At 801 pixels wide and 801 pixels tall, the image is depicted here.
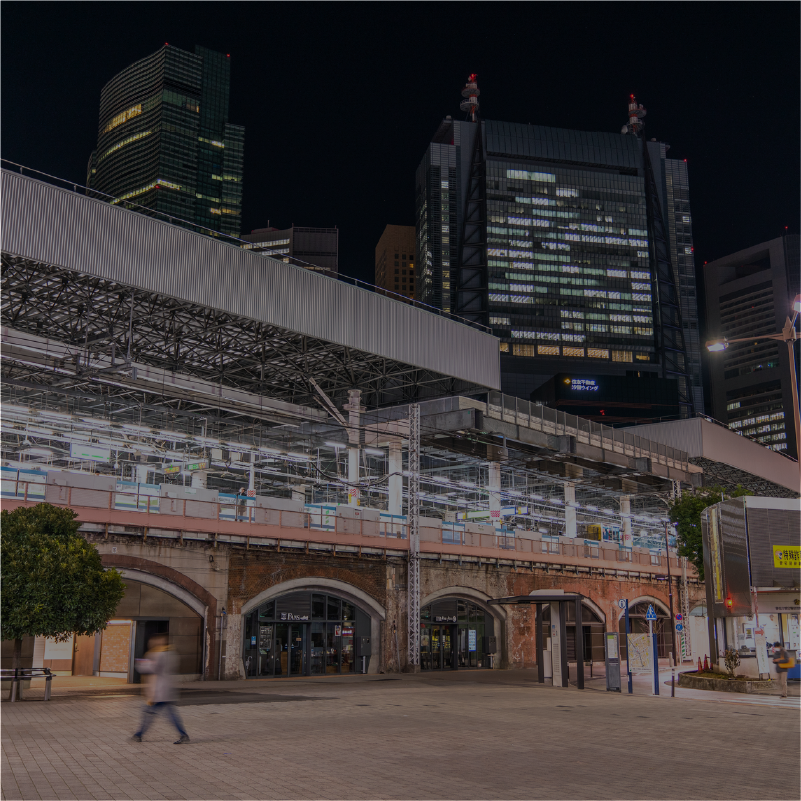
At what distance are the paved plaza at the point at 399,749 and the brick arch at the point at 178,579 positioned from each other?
212 inches

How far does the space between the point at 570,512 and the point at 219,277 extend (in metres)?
31.6

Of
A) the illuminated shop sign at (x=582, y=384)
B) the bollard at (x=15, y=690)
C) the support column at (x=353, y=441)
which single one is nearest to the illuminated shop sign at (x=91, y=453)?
the support column at (x=353, y=441)

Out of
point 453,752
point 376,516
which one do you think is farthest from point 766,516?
point 453,752

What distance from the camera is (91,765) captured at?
1092 cm

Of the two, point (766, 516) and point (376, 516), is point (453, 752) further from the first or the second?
point (376, 516)

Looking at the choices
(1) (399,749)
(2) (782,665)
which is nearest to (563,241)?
(2) (782,665)

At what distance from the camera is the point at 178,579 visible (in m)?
28.6

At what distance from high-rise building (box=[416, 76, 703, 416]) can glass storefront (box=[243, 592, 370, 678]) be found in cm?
13925

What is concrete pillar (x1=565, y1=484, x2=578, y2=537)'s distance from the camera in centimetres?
5391

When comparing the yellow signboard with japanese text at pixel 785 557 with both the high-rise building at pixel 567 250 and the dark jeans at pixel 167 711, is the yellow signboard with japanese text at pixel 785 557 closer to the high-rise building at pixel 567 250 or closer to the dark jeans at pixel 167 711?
the dark jeans at pixel 167 711

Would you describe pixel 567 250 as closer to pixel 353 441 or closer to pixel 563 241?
pixel 563 241

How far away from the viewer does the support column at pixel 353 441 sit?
133ft

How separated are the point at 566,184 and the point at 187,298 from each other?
16015 centimetres

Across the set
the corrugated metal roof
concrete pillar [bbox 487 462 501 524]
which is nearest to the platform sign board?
concrete pillar [bbox 487 462 501 524]
